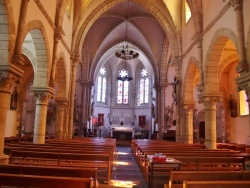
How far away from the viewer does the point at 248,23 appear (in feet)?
26.7

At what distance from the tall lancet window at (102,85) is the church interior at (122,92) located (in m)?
0.16

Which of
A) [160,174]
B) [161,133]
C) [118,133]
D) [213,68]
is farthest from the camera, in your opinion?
[118,133]

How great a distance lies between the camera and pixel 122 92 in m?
37.0

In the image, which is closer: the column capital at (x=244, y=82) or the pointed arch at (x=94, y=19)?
the column capital at (x=244, y=82)

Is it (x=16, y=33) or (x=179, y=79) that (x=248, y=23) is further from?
(x=179, y=79)

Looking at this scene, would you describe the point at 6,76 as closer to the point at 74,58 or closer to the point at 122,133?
the point at 74,58

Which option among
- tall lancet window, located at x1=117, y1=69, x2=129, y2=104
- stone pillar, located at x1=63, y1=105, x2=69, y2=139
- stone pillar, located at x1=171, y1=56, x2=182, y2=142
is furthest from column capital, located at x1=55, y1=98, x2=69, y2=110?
tall lancet window, located at x1=117, y1=69, x2=129, y2=104

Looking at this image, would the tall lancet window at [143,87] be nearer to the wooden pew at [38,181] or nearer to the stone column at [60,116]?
the stone column at [60,116]

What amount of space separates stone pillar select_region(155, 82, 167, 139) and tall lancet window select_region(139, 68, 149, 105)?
9330mm

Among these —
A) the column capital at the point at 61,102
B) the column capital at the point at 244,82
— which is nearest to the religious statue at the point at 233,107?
the column capital at the point at 244,82

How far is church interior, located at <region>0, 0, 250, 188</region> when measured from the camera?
288 inches

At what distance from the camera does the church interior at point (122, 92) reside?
7.31 meters

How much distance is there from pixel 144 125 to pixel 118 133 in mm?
5005

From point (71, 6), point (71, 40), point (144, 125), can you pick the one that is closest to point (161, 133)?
point (144, 125)
